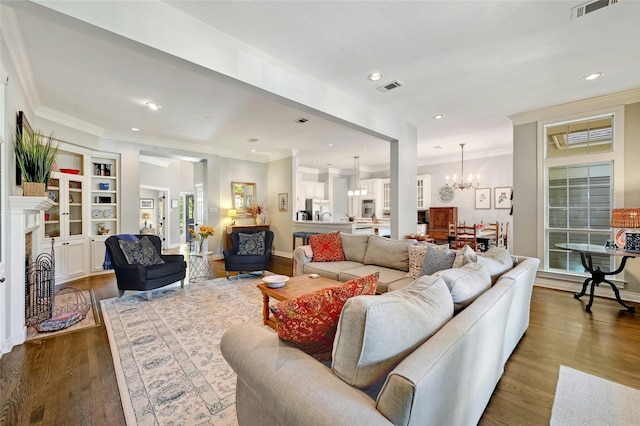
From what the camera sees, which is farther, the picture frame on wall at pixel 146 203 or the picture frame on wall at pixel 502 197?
the picture frame on wall at pixel 146 203

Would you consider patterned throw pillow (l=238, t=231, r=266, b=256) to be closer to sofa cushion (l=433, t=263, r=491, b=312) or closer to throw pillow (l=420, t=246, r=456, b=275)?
throw pillow (l=420, t=246, r=456, b=275)

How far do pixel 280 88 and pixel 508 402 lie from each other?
3.36 meters

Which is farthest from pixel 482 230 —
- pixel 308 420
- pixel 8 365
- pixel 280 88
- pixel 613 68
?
pixel 8 365

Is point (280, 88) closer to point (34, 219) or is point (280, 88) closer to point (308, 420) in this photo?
point (308, 420)

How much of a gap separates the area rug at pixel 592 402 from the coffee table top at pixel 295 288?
71.0 inches

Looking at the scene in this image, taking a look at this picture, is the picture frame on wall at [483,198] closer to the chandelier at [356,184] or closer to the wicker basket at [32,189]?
the chandelier at [356,184]

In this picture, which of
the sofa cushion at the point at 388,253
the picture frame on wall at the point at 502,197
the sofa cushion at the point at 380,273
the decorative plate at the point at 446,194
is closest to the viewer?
the sofa cushion at the point at 380,273

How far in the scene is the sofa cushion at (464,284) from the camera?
1.59 metres

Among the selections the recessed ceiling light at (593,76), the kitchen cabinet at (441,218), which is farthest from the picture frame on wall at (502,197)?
the recessed ceiling light at (593,76)

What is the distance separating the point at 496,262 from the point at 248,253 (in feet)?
13.0

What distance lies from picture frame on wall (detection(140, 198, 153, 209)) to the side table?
17.4ft

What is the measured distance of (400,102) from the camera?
4.09m

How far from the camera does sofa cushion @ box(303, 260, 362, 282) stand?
374 centimetres

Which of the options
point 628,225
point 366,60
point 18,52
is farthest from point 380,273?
point 18,52
